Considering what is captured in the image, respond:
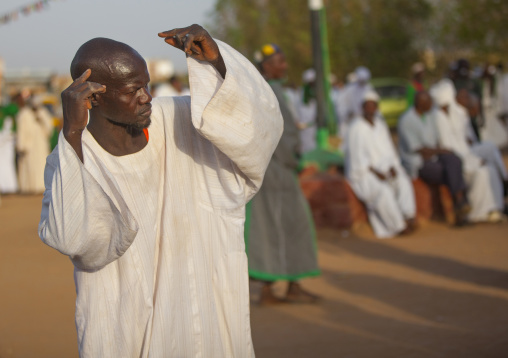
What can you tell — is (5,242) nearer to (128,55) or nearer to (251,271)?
(251,271)

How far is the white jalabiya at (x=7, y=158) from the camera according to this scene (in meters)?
16.8

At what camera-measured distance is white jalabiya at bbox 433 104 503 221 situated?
955cm

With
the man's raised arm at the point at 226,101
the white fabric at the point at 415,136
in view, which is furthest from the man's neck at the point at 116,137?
the white fabric at the point at 415,136

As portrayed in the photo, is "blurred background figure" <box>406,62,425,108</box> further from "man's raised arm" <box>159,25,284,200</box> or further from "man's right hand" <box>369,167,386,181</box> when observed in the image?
"man's raised arm" <box>159,25,284,200</box>

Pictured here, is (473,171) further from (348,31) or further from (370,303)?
(348,31)

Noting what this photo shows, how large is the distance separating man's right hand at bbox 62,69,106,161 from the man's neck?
0.69 feet

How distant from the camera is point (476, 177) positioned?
961 cm

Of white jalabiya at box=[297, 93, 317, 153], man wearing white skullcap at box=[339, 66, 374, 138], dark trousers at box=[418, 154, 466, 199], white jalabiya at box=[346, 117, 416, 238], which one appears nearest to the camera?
white jalabiya at box=[346, 117, 416, 238]

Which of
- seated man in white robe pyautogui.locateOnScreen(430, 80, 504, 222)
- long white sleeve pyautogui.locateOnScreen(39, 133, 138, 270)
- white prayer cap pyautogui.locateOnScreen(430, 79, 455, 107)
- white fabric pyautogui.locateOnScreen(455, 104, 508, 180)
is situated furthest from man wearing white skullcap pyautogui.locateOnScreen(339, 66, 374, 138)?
long white sleeve pyautogui.locateOnScreen(39, 133, 138, 270)

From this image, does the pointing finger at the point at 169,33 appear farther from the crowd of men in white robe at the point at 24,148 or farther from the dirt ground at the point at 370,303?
the crowd of men in white robe at the point at 24,148

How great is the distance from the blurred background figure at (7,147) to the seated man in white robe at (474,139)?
1030cm

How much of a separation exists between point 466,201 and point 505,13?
870 centimetres

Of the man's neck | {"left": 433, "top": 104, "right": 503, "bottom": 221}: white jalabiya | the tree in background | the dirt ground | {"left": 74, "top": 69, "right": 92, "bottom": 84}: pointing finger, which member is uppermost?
the tree in background

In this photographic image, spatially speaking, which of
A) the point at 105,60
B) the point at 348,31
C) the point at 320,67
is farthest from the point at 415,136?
the point at 348,31
